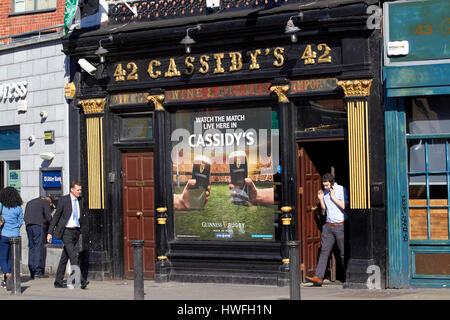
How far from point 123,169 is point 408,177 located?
5.78m

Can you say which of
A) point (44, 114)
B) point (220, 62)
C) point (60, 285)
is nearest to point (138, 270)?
point (60, 285)

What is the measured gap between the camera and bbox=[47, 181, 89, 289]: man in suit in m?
14.1

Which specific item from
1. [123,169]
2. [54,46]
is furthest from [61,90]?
[123,169]

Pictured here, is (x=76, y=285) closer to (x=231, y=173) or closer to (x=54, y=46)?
(x=231, y=173)

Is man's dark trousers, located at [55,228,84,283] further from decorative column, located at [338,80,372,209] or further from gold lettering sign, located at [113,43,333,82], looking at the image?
decorative column, located at [338,80,372,209]

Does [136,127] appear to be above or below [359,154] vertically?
above

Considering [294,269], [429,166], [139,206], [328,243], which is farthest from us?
[139,206]

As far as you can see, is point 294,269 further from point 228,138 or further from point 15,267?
point 15,267

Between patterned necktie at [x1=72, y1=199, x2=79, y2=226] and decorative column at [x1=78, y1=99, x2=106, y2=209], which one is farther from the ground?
decorative column at [x1=78, y1=99, x2=106, y2=209]

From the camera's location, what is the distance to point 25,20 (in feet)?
60.3

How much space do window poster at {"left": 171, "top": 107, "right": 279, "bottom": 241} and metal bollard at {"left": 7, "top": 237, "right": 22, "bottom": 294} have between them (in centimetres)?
308

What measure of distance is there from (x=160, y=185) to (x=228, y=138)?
1615 millimetres

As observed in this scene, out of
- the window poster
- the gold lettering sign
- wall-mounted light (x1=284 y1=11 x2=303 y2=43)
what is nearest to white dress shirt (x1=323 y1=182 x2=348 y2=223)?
the window poster

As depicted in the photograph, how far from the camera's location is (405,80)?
1282 centimetres
